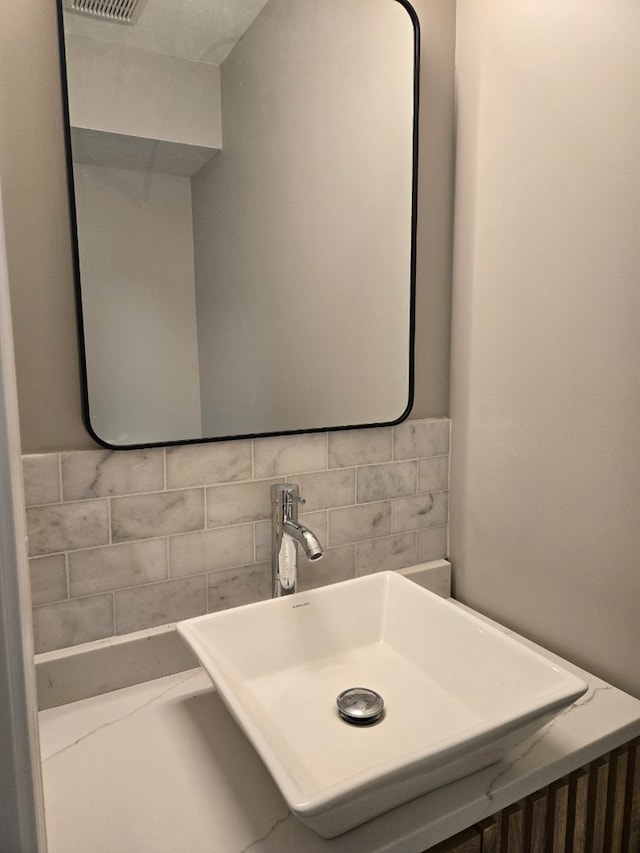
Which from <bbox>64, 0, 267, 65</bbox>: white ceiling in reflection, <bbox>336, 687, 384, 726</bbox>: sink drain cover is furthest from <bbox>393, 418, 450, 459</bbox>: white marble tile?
<bbox>64, 0, 267, 65</bbox>: white ceiling in reflection

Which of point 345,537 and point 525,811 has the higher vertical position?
point 345,537

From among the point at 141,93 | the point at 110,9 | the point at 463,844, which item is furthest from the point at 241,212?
the point at 463,844

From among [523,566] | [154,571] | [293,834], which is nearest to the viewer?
[293,834]

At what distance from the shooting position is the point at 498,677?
87 cm

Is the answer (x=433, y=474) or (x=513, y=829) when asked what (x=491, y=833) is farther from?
(x=433, y=474)

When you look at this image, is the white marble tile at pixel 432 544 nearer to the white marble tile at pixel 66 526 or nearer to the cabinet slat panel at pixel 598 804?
the cabinet slat panel at pixel 598 804

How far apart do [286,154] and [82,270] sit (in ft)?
1.58

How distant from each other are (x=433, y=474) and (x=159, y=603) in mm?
634

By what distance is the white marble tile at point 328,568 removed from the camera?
1143 millimetres

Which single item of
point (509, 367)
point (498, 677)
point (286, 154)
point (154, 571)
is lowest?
point (498, 677)

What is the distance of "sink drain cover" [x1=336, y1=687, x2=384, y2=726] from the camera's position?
85cm

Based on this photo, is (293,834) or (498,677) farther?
(498,677)

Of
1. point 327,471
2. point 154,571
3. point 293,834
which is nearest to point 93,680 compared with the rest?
point 154,571

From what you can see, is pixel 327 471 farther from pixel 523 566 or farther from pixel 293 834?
pixel 293 834
